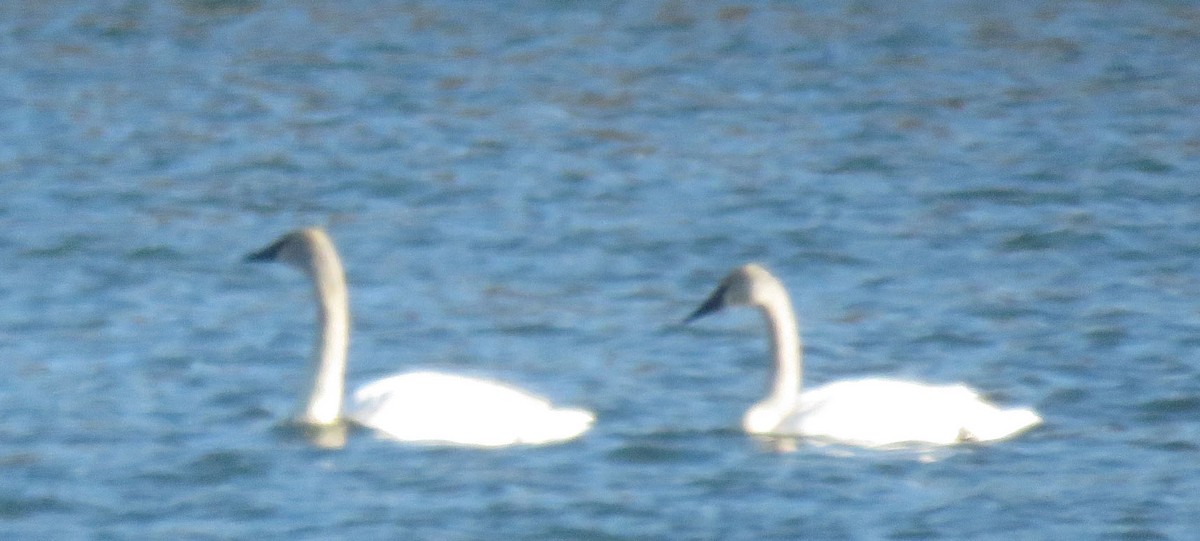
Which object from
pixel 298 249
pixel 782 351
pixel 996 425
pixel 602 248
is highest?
pixel 602 248

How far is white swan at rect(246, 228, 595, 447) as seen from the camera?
31.7 ft

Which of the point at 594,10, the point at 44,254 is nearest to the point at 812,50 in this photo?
the point at 594,10

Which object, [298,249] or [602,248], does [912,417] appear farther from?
[602,248]

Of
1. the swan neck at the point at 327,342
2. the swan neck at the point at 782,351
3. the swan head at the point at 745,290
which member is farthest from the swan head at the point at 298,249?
the swan neck at the point at 782,351

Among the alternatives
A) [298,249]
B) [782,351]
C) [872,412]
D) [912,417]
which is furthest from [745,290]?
[298,249]

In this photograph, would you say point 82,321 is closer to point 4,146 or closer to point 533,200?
point 533,200

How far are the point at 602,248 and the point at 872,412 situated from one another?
4.25 m

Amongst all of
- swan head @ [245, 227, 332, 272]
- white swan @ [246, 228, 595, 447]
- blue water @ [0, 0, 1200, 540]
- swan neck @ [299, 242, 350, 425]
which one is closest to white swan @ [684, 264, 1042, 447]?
blue water @ [0, 0, 1200, 540]

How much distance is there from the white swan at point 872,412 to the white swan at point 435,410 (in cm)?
69

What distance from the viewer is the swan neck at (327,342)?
395 inches

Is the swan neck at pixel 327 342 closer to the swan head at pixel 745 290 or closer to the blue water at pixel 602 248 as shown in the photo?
the blue water at pixel 602 248

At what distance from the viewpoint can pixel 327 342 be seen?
10203mm

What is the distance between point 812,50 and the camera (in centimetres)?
1880

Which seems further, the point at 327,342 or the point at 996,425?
the point at 327,342
